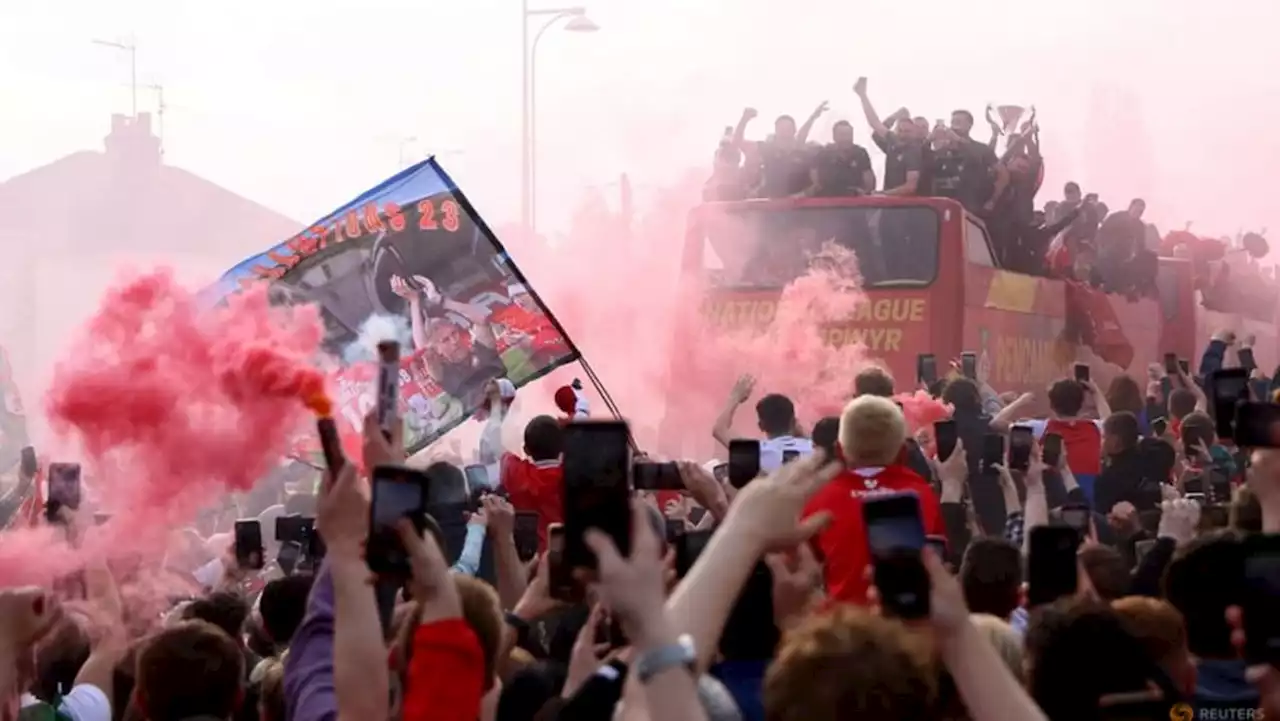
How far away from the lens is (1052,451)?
8.29 metres

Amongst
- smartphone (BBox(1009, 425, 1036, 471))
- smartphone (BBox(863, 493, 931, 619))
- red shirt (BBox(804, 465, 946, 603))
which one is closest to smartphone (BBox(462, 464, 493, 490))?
smartphone (BBox(1009, 425, 1036, 471))

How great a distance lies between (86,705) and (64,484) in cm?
152

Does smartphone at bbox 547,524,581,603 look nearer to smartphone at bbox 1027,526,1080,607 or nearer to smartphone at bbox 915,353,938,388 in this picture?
smartphone at bbox 1027,526,1080,607

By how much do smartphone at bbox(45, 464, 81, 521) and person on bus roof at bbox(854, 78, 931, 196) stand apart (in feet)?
33.3

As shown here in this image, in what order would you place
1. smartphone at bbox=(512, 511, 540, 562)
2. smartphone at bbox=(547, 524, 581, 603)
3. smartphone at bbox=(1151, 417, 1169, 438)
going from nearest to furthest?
smartphone at bbox=(547, 524, 581, 603)
smartphone at bbox=(512, 511, 540, 562)
smartphone at bbox=(1151, 417, 1169, 438)

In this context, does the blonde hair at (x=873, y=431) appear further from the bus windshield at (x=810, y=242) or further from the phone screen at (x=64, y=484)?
the bus windshield at (x=810, y=242)

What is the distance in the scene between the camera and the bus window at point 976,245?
1452 cm

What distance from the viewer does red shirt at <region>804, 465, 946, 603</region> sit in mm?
5413

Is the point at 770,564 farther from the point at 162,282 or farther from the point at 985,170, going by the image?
the point at 985,170

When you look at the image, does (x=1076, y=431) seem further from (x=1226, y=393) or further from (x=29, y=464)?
(x=29, y=464)

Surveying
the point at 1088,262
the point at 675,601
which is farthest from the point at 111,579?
the point at 1088,262

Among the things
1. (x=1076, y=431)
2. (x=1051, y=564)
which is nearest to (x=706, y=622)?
(x=1051, y=564)

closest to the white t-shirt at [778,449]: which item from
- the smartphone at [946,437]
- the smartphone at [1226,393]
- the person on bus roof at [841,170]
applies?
the smartphone at [946,437]

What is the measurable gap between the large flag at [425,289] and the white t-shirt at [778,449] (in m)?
1.22
